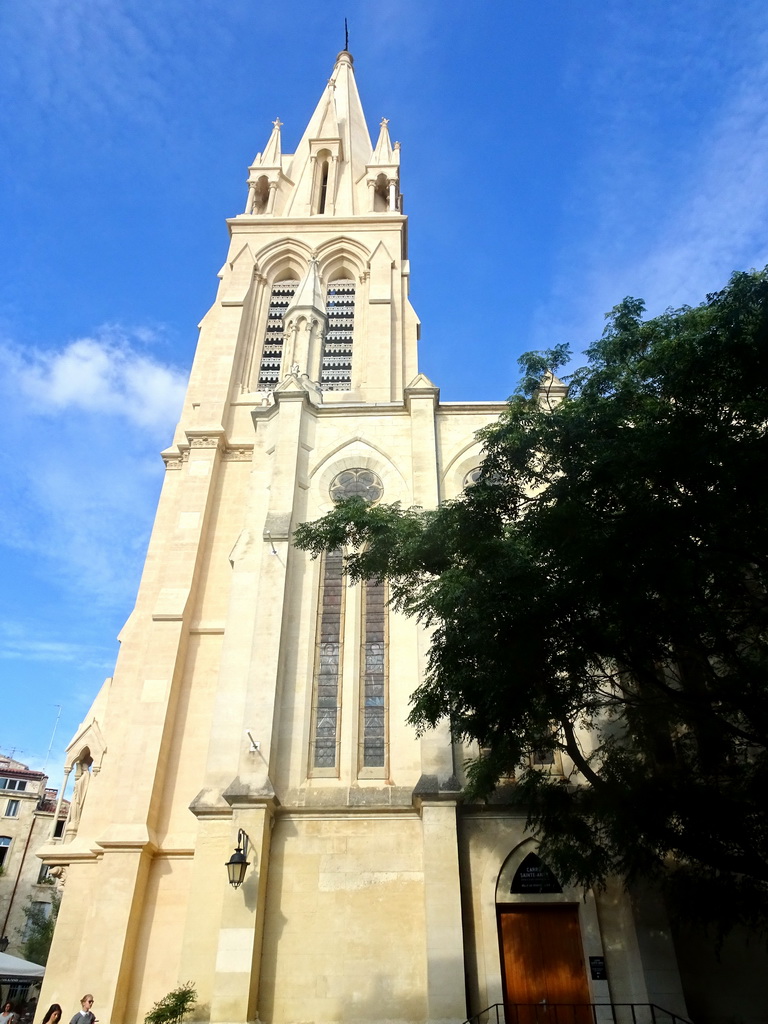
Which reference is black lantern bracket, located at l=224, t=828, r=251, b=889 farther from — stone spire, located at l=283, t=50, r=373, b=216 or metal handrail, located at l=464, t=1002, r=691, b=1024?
stone spire, located at l=283, t=50, r=373, b=216

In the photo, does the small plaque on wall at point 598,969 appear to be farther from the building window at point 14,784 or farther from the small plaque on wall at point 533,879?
the building window at point 14,784

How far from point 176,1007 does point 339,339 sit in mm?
22750

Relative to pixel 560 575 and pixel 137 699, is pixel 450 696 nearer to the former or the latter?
pixel 560 575

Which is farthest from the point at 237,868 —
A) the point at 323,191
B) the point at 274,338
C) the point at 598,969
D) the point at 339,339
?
the point at 323,191

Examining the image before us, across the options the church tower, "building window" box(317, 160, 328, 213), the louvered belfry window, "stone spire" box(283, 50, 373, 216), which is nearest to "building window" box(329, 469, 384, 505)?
the church tower

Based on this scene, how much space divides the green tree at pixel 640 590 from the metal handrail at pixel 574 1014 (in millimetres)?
2246

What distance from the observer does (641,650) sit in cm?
941

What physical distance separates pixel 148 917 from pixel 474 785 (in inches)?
339

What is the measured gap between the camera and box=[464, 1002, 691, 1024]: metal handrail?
11719 millimetres

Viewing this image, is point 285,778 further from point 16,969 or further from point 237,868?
point 16,969

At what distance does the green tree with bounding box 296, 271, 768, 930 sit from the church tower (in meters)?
2.78

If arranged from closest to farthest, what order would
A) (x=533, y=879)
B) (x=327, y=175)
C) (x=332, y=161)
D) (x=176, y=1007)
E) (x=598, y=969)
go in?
1. (x=176, y=1007)
2. (x=598, y=969)
3. (x=533, y=879)
4. (x=332, y=161)
5. (x=327, y=175)

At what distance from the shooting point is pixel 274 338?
29.5 meters

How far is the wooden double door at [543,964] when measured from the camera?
491 inches
